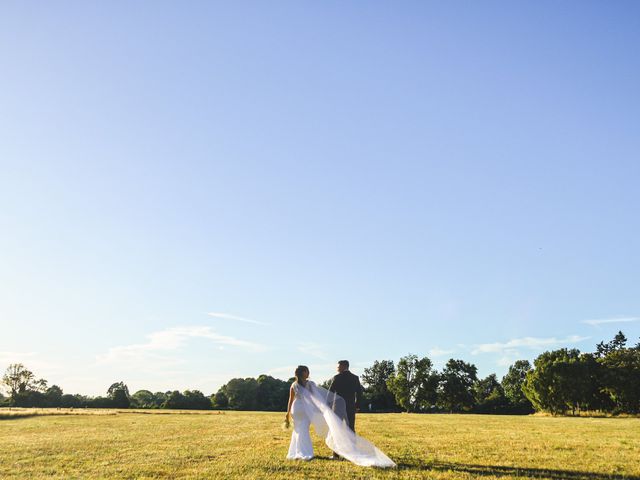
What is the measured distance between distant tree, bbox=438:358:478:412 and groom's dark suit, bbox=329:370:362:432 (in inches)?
3997

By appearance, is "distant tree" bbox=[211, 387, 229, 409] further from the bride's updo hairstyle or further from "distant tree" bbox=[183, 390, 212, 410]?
the bride's updo hairstyle

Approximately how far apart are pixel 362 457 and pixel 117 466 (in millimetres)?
6860

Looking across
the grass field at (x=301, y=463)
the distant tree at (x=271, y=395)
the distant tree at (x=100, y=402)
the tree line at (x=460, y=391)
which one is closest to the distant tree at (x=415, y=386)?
the tree line at (x=460, y=391)

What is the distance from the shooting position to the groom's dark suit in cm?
1538

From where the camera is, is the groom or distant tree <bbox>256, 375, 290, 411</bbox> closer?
the groom

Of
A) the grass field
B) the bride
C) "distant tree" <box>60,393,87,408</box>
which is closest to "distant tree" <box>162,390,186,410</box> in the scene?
"distant tree" <box>60,393,87,408</box>

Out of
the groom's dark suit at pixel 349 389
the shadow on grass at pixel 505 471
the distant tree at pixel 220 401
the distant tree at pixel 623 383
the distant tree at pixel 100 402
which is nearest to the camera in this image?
the shadow on grass at pixel 505 471

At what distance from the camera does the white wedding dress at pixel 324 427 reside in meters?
13.9

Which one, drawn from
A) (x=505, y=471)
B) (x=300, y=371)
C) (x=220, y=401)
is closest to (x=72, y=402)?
(x=220, y=401)

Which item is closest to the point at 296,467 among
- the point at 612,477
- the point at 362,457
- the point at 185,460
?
the point at 362,457

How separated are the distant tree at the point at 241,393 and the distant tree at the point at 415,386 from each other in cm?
3255

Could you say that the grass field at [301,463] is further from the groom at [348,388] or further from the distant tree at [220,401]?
the distant tree at [220,401]

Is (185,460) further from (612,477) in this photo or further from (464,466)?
(612,477)

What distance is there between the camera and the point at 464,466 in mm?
13172
